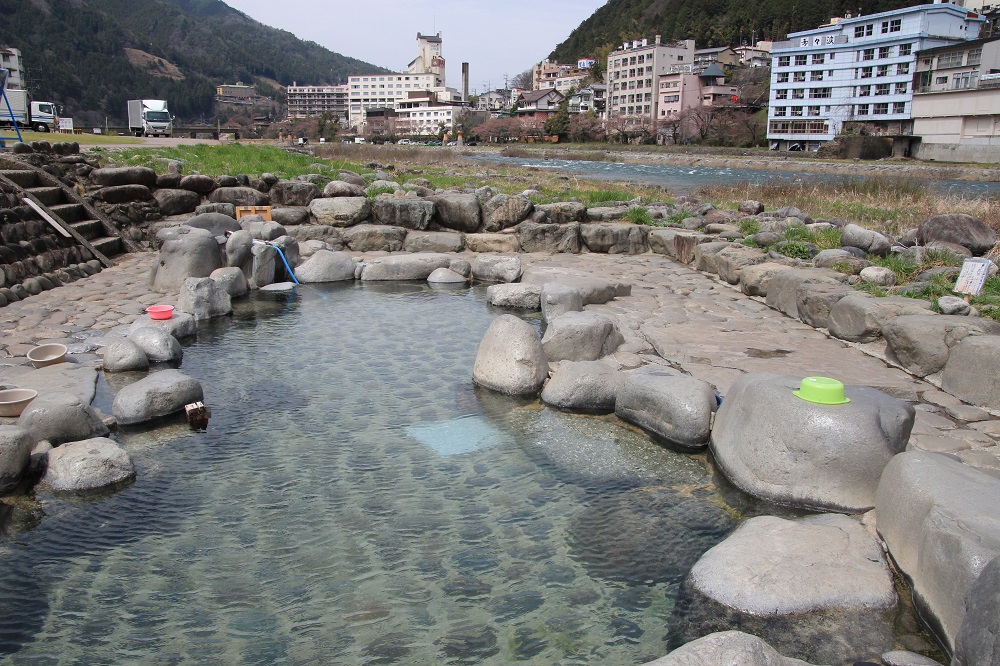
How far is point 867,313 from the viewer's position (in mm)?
6922

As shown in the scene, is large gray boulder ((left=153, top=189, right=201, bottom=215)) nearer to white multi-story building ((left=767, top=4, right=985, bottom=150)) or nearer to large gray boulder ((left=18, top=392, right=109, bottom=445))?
large gray boulder ((left=18, top=392, right=109, bottom=445))

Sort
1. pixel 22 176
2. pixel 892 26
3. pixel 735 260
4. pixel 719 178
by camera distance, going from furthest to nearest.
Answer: pixel 892 26
pixel 719 178
pixel 22 176
pixel 735 260

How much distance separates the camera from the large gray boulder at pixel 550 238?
13258 millimetres

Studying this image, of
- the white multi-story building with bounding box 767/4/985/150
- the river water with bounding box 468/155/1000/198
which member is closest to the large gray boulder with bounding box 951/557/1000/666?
the river water with bounding box 468/155/1000/198

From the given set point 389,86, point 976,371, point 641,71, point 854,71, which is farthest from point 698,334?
point 389,86

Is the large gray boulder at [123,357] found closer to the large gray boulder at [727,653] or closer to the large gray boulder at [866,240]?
the large gray boulder at [727,653]

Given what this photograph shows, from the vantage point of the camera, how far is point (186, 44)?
172m

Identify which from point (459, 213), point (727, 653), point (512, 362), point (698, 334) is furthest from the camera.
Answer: point (459, 213)

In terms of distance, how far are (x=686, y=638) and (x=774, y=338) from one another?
4729mm

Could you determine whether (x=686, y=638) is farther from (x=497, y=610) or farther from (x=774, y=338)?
(x=774, y=338)

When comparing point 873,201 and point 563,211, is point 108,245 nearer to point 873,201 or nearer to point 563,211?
point 563,211

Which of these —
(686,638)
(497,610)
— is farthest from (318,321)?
(686,638)

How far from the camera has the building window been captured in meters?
54.9

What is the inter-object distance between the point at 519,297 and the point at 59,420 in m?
5.84
